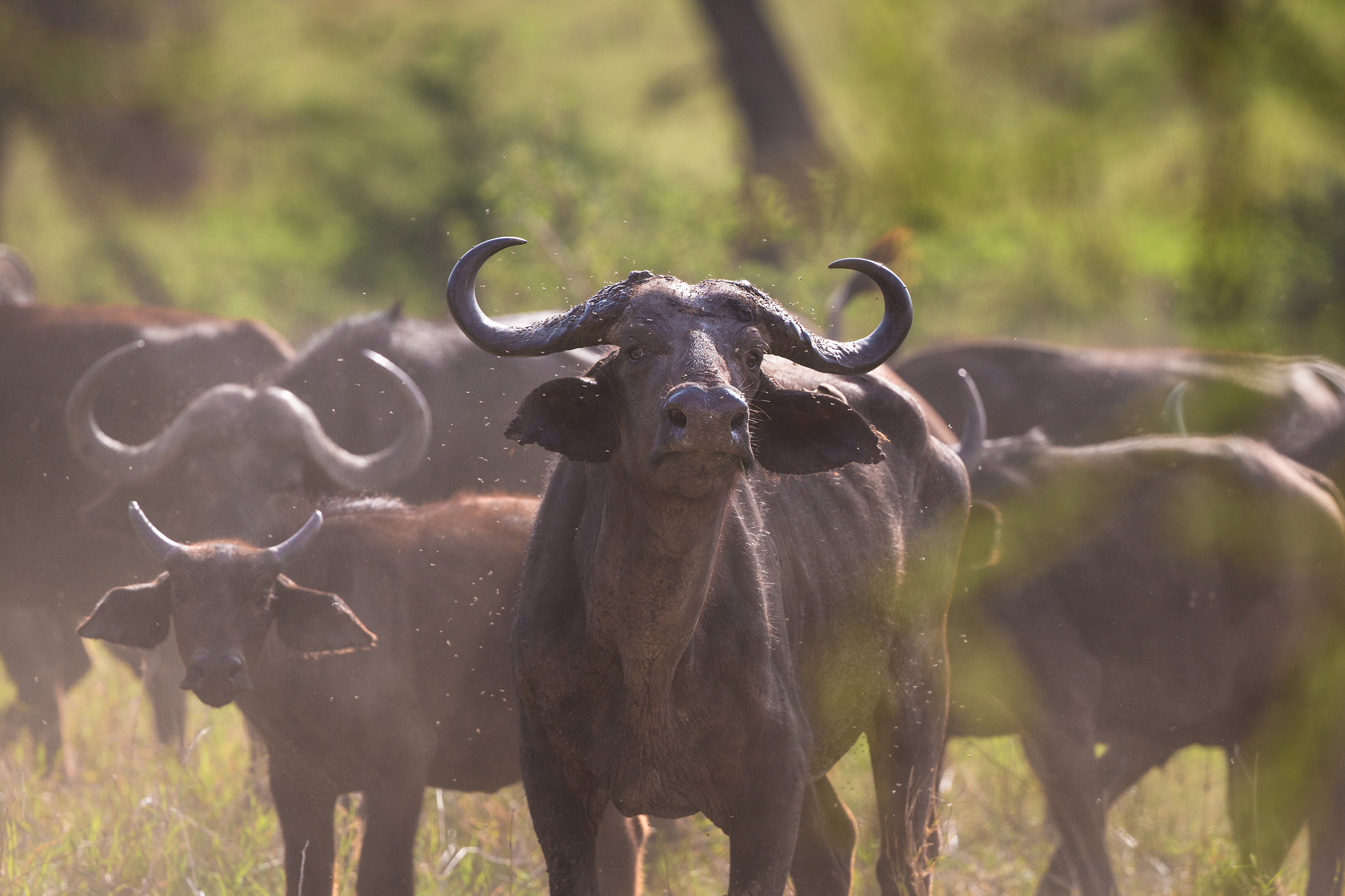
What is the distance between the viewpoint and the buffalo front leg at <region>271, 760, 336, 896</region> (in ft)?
15.5

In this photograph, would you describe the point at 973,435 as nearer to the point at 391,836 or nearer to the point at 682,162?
the point at 391,836

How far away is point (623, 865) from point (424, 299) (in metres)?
15.2

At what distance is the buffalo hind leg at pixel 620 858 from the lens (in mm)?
4598

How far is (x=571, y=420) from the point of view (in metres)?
3.37

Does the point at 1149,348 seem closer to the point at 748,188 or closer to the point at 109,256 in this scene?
the point at 748,188

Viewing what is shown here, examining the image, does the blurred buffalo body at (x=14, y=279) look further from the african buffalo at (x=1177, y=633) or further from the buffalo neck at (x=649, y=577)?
the buffalo neck at (x=649, y=577)

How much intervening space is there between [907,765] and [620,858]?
→ 0.95 metres

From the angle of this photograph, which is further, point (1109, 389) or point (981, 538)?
point (1109, 389)

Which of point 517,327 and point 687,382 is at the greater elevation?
point 517,327

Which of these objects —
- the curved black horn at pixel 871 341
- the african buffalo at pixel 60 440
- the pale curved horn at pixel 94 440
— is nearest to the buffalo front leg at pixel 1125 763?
the curved black horn at pixel 871 341

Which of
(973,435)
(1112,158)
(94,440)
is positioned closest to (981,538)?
(973,435)

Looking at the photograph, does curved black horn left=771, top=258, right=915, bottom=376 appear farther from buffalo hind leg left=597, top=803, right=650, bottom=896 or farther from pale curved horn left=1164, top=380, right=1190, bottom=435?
pale curved horn left=1164, top=380, right=1190, bottom=435

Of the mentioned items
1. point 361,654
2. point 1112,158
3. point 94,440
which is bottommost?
point 361,654

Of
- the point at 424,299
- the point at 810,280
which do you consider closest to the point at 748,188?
the point at 810,280
